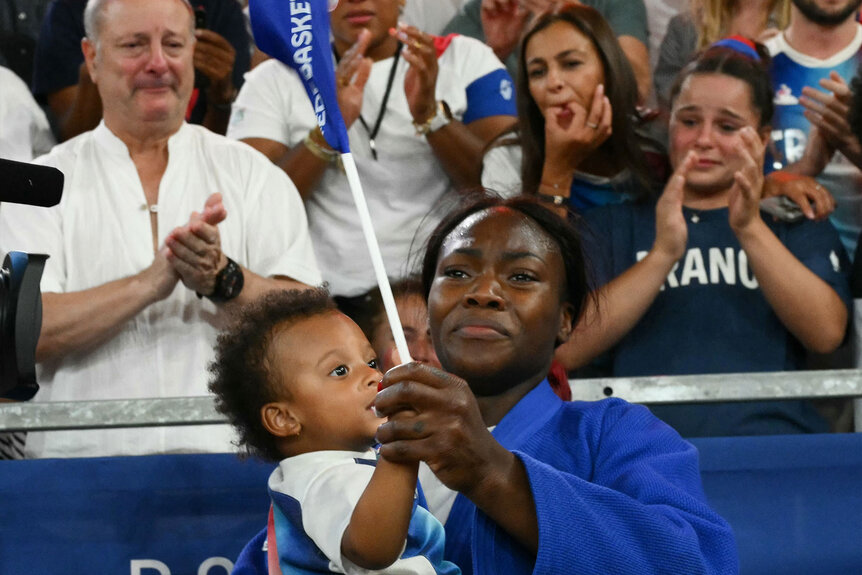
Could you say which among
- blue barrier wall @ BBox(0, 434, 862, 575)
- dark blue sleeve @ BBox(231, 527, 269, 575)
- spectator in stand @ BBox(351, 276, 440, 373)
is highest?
spectator in stand @ BBox(351, 276, 440, 373)

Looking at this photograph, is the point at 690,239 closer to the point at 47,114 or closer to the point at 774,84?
the point at 774,84

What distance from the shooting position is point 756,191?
317 cm

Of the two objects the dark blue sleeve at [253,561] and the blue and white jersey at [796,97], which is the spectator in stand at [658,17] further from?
the dark blue sleeve at [253,561]

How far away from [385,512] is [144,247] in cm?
187

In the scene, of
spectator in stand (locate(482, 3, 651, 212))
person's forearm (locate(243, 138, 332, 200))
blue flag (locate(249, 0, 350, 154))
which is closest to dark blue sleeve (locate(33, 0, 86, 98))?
person's forearm (locate(243, 138, 332, 200))

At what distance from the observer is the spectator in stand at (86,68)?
3.61 meters

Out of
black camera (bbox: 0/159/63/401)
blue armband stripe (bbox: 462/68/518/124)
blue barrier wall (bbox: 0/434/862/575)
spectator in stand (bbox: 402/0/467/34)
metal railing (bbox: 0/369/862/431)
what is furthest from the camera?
spectator in stand (bbox: 402/0/467/34)

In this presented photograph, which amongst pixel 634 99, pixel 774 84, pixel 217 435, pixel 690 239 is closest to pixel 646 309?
pixel 690 239

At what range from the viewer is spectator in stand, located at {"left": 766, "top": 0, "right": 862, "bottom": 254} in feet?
11.7

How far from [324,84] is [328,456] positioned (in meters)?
0.61

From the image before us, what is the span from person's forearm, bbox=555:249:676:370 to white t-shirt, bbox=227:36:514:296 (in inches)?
24.0

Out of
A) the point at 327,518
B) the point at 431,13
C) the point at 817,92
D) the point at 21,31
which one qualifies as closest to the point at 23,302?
the point at 327,518

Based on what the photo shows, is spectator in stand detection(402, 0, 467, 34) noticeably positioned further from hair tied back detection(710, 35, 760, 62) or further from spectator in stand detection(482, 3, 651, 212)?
hair tied back detection(710, 35, 760, 62)

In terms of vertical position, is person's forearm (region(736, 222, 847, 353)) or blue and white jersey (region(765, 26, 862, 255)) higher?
blue and white jersey (region(765, 26, 862, 255))
